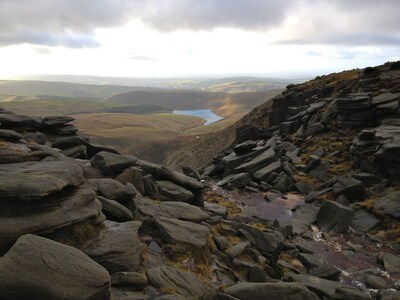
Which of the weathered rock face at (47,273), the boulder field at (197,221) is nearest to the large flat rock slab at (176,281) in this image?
the boulder field at (197,221)

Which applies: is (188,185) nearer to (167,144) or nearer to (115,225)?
(115,225)

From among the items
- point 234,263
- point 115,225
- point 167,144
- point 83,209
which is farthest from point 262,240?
point 167,144

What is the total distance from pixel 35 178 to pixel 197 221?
903 centimetres

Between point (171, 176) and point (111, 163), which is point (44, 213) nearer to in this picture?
point (111, 163)

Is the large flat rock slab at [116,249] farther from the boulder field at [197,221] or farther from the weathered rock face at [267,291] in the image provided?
the weathered rock face at [267,291]

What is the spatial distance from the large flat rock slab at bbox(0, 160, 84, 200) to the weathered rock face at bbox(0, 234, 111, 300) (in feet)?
5.17

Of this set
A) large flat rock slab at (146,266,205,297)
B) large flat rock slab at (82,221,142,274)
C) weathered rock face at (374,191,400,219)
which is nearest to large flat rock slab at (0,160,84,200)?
large flat rock slab at (82,221,142,274)

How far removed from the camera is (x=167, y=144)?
503 ft

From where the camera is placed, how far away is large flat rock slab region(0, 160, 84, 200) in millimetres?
10844

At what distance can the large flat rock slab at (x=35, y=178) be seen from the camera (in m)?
10.8

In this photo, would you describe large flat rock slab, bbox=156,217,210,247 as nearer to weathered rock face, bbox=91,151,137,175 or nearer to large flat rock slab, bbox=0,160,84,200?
large flat rock slab, bbox=0,160,84,200

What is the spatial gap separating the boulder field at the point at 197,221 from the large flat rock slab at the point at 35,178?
0.04 meters

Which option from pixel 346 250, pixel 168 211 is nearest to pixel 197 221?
pixel 168 211

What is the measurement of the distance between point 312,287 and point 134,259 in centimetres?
767
